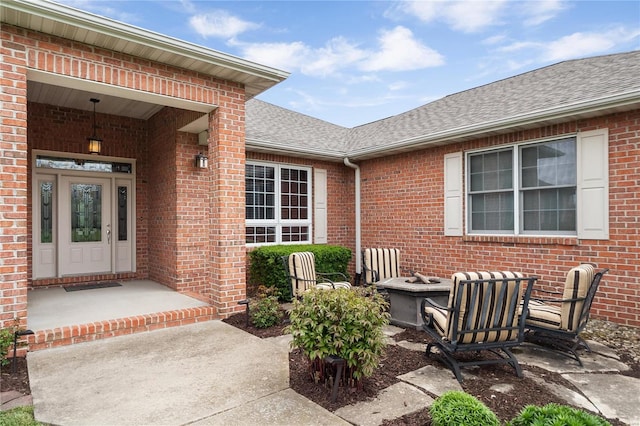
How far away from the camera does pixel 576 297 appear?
405 cm

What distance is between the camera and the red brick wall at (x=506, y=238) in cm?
524

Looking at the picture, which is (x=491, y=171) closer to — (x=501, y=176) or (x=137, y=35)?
(x=501, y=176)

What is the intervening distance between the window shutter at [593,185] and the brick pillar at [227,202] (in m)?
5.34

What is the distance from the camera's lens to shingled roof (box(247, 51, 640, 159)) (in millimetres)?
5531

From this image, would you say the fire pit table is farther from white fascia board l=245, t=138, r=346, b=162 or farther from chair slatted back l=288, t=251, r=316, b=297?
white fascia board l=245, t=138, r=346, b=162

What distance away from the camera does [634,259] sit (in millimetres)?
5180

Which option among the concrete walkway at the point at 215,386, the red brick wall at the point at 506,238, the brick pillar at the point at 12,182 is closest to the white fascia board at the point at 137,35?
the brick pillar at the point at 12,182

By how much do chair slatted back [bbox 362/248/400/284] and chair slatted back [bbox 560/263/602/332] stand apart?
339 centimetres

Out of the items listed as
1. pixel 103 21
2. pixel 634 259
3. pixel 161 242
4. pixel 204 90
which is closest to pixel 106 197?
pixel 161 242

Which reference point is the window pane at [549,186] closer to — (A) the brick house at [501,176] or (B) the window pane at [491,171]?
(A) the brick house at [501,176]

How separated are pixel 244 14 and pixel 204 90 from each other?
4.48m

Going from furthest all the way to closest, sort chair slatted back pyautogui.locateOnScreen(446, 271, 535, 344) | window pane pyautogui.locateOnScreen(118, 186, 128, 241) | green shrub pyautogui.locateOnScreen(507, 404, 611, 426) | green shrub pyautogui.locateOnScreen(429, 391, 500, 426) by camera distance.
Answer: window pane pyautogui.locateOnScreen(118, 186, 128, 241)
chair slatted back pyautogui.locateOnScreen(446, 271, 535, 344)
green shrub pyautogui.locateOnScreen(429, 391, 500, 426)
green shrub pyautogui.locateOnScreen(507, 404, 611, 426)

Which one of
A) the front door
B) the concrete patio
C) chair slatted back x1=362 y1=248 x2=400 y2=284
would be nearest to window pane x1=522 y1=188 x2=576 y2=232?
the concrete patio

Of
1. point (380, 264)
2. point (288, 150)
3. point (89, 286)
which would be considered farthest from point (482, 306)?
point (89, 286)
